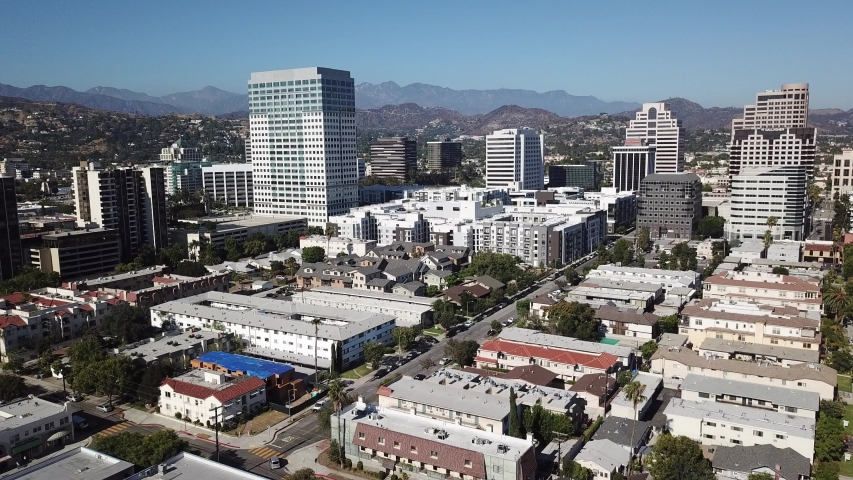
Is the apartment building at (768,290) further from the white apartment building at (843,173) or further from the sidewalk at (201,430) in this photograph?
the white apartment building at (843,173)

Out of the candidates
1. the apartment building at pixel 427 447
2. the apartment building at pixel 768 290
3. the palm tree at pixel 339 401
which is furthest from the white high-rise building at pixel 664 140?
the apartment building at pixel 427 447

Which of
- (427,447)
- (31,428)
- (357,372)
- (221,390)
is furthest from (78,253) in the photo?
(427,447)

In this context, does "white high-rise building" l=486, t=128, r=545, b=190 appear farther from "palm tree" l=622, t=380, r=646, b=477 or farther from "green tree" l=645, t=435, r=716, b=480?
"green tree" l=645, t=435, r=716, b=480

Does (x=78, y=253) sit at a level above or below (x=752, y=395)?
above

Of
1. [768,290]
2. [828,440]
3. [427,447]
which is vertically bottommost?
[828,440]

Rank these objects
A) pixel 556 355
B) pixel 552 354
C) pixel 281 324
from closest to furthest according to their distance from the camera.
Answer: pixel 556 355
pixel 552 354
pixel 281 324

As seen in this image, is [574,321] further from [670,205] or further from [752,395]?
[670,205]

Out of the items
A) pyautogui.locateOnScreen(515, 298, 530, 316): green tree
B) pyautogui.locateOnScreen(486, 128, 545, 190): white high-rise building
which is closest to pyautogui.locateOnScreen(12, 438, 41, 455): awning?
pyautogui.locateOnScreen(515, 298, 530, 316): green tree

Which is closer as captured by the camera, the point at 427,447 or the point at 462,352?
the point at 427,447
